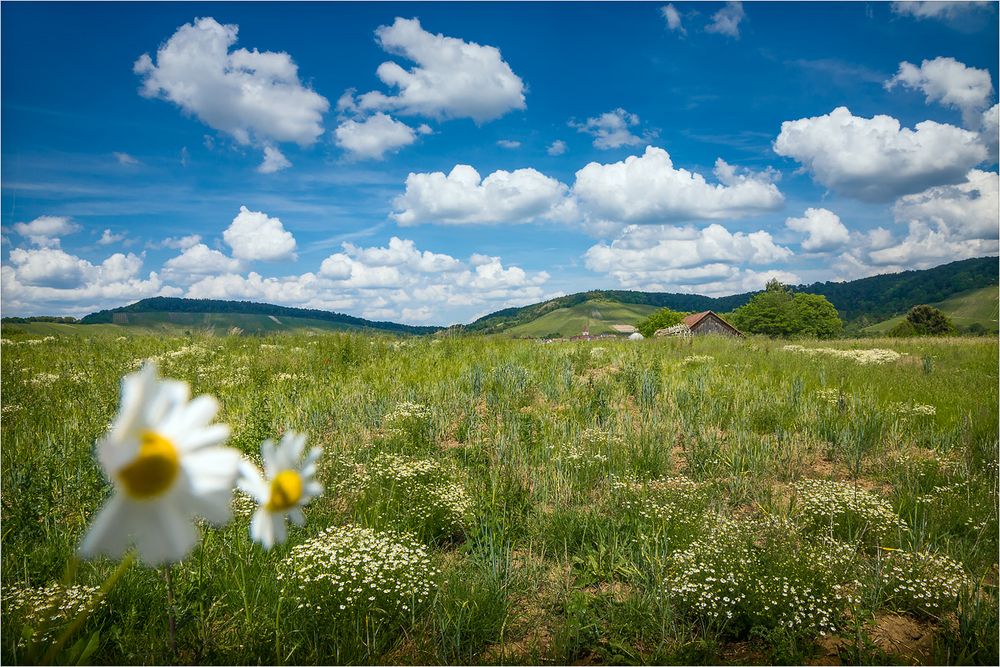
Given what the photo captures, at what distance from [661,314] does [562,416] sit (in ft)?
303

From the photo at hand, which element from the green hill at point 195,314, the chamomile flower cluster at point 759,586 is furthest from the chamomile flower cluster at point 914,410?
the green hill at point 195,314

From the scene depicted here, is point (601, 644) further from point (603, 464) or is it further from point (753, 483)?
point (753, 483)

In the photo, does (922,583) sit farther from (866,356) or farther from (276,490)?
(866,356)

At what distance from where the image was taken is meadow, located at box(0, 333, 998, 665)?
2.99m

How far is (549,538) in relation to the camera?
162 inches

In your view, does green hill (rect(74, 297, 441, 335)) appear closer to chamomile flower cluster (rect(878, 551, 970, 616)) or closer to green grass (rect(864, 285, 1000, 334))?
chamomile flower cluster (rect(878, 551, 970, 616))

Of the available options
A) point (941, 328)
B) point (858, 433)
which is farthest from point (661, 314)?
point (858, 433)

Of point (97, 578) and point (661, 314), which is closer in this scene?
point (97, 578)

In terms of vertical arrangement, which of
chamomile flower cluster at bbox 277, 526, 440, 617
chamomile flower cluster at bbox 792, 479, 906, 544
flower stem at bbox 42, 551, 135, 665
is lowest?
chamomile flower cluster at bbox 792, 479, 906, 544

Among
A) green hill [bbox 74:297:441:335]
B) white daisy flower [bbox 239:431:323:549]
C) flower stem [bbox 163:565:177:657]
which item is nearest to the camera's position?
white daisy flower [bbox 239:431:323:549]

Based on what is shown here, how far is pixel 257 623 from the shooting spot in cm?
289

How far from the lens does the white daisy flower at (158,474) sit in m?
0.65

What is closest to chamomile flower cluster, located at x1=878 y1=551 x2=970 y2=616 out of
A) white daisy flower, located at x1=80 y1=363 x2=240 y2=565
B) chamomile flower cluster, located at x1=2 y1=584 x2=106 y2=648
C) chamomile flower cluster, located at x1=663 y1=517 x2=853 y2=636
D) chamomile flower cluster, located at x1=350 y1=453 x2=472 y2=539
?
chamomile flower cluster, located at x1=663 y1=517 x2=853 y2=636

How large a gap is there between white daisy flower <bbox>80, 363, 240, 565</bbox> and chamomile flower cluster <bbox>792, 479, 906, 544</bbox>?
455 cm
